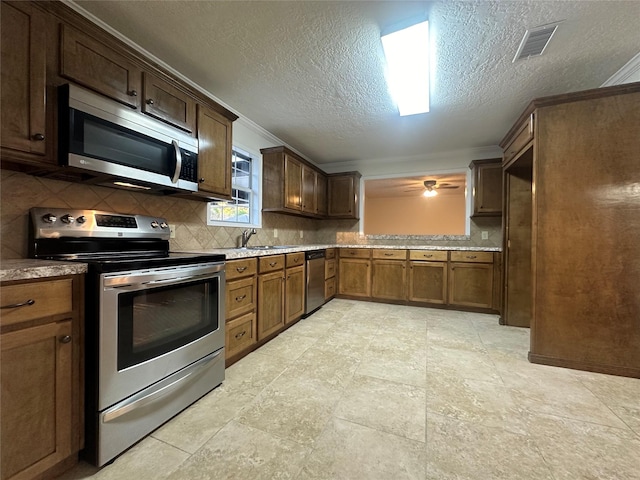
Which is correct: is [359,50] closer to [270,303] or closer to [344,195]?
[270,303]

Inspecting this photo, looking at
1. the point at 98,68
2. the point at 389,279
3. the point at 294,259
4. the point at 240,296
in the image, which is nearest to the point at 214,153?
the point at 98,68

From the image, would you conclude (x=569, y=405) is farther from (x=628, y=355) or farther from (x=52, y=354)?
(x=52, y=354)

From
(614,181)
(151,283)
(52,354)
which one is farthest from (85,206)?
(614,181)

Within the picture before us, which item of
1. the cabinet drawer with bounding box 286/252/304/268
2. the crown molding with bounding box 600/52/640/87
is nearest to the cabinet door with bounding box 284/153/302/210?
the cabinet drawer with bounding box 286/252/304/268

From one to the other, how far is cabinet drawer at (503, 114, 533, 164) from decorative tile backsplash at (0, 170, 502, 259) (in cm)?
138

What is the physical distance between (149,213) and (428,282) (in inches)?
145

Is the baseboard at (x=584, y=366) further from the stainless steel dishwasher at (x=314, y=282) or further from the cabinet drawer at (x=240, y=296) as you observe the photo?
the cabinet drawer at (x=240, y=296)

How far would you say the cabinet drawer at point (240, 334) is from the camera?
2074 mm

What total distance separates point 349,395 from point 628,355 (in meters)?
2.23

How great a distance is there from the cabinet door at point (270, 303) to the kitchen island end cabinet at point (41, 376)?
138cm

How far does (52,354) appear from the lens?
1098mm

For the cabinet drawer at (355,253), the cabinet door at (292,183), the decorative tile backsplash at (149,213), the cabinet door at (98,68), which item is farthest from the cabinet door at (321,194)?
the cabinet door at (98,68)

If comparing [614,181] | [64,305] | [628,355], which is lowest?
[628,355]

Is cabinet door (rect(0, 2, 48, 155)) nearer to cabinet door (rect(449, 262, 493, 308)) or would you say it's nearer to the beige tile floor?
the beige tile floor
